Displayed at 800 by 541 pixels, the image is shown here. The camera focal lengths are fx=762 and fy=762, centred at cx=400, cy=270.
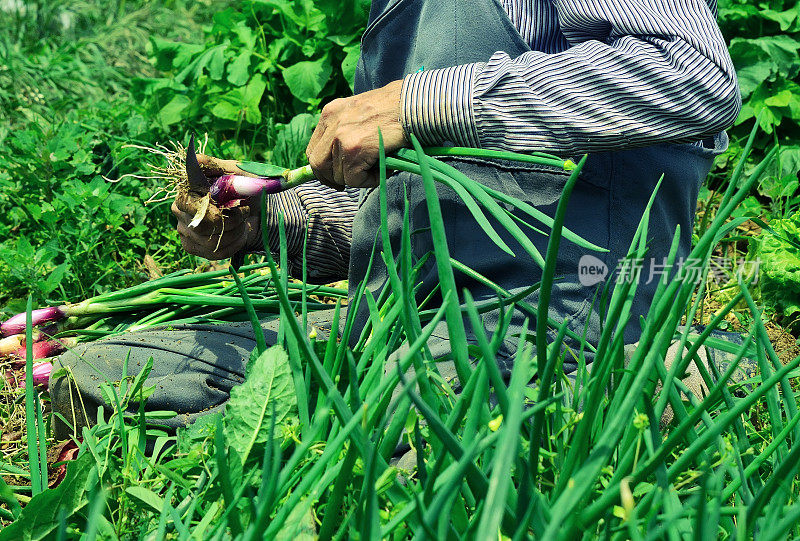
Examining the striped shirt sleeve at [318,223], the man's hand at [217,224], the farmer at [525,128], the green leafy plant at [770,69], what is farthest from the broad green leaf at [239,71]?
the green leafy plant at [770,69]

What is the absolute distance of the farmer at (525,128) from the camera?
4.23 ft

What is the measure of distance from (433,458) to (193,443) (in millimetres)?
364

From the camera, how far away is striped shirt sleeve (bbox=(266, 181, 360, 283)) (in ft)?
6.49

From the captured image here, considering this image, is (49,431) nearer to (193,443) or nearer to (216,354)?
(216,354)

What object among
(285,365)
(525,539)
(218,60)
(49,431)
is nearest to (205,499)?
(285,365)

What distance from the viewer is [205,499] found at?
814mm

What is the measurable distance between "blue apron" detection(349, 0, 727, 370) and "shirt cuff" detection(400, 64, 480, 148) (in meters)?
0.11

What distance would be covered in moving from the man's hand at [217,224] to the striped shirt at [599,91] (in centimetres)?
51

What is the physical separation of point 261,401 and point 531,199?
0.71 metres

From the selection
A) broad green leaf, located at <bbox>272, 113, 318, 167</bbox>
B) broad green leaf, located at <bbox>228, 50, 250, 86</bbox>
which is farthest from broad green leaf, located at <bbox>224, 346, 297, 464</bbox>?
broad green leaf, located at <bbox>228, 50, 250, 86</bbox>

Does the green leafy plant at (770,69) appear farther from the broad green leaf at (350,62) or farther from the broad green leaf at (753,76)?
the broad green leaf at (350,62)

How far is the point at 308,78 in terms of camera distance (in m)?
2.88

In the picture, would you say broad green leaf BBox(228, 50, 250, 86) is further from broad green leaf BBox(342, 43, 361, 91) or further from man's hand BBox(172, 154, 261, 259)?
man's hand BBox(172, 154, 261, 259)

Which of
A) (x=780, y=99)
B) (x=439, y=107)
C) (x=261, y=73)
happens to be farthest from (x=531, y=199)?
(x=261, y=73)
